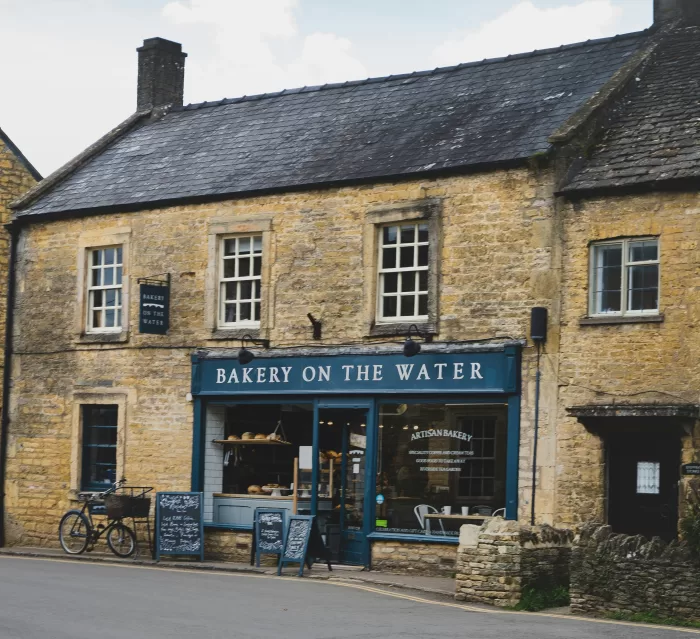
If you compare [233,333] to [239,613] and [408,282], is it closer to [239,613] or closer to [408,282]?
[408,282]

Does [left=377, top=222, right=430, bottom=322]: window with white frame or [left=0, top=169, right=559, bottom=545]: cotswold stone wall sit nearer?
[left=0, top=169, right=559, bottom=545]: cotswold stone wall

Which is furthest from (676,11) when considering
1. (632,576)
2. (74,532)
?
(74,532)

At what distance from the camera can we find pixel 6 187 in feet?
88.0

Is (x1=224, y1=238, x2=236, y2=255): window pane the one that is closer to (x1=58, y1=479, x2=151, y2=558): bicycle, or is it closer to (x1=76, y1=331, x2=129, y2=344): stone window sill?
(x1=76, y1=331, x2=129, y2=344): stone window sill

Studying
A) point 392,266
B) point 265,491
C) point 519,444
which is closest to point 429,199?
point 392,266

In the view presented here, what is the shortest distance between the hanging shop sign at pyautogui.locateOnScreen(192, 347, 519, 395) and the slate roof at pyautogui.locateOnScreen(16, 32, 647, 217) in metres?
2.87

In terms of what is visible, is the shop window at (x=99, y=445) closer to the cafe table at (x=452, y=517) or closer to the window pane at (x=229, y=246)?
the window pane at (x=229, y=246)

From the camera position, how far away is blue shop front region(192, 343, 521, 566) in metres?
19.9

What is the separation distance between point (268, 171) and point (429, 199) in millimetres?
3572

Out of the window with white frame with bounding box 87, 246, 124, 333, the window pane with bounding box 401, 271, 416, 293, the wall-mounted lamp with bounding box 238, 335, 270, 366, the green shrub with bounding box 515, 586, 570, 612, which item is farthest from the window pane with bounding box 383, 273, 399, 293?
the green shrub with bounding box 515, 586, 570, 612

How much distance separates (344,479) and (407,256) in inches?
146

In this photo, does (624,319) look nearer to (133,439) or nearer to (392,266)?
(392,266)

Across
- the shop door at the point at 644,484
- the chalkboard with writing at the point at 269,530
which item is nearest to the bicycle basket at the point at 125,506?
the chalkboard with writing at the point at 269,530

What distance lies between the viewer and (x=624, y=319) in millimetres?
18438
